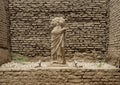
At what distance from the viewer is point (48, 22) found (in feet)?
32.9

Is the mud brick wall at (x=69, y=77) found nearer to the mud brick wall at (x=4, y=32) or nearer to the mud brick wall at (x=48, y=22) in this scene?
the mud brick wall at (x=4, y=32)

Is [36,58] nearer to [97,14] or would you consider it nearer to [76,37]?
[76,37]

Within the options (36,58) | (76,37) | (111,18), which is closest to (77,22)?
(76,37)

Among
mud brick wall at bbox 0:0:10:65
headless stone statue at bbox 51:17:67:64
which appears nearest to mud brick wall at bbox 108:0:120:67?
headless stone statue at bbox 51:17:67:64

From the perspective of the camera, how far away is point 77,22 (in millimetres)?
9969

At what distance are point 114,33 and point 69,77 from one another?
300cm

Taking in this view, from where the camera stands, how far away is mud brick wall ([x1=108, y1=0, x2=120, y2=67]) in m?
7.93

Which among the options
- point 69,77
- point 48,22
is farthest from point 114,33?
point 48,22

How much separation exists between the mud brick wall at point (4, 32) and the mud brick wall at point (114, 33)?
14.6 feet

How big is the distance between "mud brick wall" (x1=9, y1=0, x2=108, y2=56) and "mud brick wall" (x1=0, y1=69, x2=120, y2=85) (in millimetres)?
3042

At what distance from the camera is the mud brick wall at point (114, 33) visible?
793cm

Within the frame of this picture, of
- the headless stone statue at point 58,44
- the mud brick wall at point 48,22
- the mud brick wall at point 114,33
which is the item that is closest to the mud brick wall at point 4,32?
the mud brick wall at point 48,22

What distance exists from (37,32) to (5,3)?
198 centimetres

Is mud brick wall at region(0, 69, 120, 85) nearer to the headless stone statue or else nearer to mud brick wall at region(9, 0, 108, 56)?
the headless stone statue
